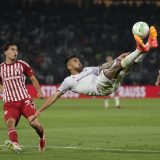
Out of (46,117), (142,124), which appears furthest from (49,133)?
(46,117)

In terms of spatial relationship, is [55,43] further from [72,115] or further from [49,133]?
[49,133]

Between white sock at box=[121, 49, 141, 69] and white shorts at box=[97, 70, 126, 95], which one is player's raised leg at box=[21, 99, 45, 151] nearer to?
white shorts at box=[97, 70, 126, 95]

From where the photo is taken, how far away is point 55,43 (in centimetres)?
4972

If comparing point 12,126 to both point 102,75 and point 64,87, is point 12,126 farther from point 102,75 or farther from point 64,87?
point 102,75

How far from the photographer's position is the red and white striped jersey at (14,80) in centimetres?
1434

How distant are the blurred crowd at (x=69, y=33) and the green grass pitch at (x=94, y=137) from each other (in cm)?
1735

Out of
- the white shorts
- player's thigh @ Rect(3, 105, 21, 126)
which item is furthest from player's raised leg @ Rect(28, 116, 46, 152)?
the white shorts

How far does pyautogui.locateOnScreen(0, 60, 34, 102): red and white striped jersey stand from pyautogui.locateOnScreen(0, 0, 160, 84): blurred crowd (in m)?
30.6

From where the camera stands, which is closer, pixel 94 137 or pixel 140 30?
pixel 140 30

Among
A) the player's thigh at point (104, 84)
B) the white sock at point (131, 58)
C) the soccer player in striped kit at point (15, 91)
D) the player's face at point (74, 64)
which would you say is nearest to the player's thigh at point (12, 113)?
the soccer player in striped kit at point (15, 91)

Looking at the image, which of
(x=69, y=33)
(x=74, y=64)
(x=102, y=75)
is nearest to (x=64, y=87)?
(x=74, y=64)

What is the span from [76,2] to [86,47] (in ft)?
18.1

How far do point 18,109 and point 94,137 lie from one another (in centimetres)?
446

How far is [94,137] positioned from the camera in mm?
18344
